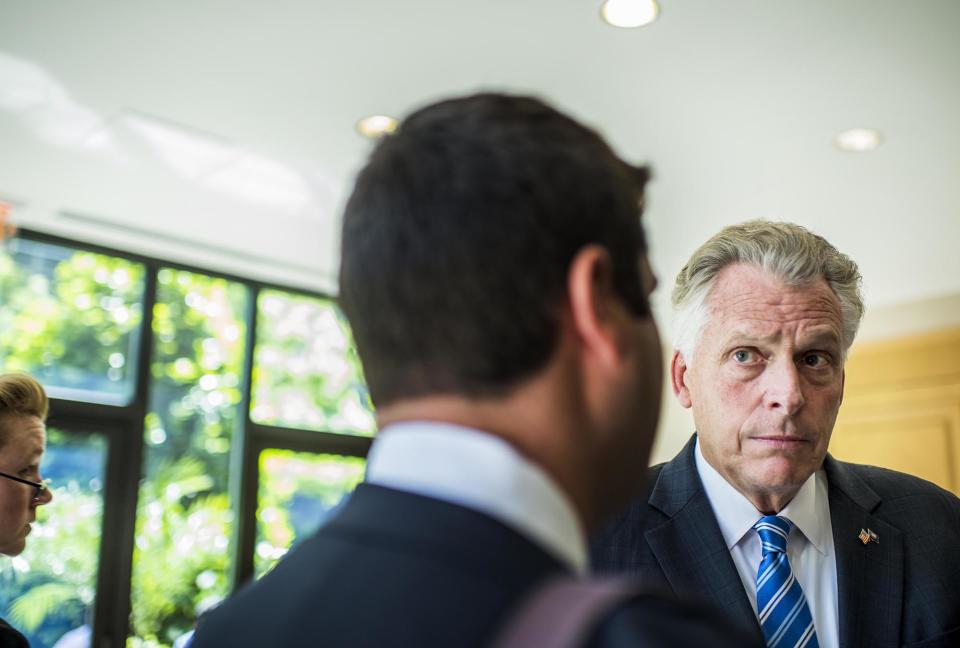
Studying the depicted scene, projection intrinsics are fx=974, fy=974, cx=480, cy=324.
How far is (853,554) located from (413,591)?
3.54 ft

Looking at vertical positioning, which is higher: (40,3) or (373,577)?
(40,3)

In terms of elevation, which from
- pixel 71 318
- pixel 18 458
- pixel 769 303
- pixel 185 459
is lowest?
pixel 185 459

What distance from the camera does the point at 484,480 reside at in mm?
555

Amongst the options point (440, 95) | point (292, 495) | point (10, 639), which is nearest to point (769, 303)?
point (10, 639)

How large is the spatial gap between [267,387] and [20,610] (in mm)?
1605

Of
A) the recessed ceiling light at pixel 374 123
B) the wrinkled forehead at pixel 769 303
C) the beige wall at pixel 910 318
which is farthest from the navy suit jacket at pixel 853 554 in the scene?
the beige wall at pixel 910 318

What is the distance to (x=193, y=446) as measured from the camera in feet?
16.2

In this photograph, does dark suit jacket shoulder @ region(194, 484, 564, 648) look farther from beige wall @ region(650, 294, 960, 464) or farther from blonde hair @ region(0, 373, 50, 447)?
beige wall @ region(650, 294, 960, 464)

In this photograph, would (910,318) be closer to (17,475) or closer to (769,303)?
(769,303)

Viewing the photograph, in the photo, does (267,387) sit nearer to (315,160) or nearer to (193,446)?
(193,446)

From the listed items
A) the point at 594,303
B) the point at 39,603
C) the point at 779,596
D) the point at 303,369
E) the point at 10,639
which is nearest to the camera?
the point at 594,303

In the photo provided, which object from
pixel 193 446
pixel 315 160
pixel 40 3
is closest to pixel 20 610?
pixel 193 446

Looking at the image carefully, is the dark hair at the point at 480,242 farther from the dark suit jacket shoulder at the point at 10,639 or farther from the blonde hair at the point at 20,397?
the blonde hair at the point at 20,397

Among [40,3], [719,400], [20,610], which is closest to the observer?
[719,400]
